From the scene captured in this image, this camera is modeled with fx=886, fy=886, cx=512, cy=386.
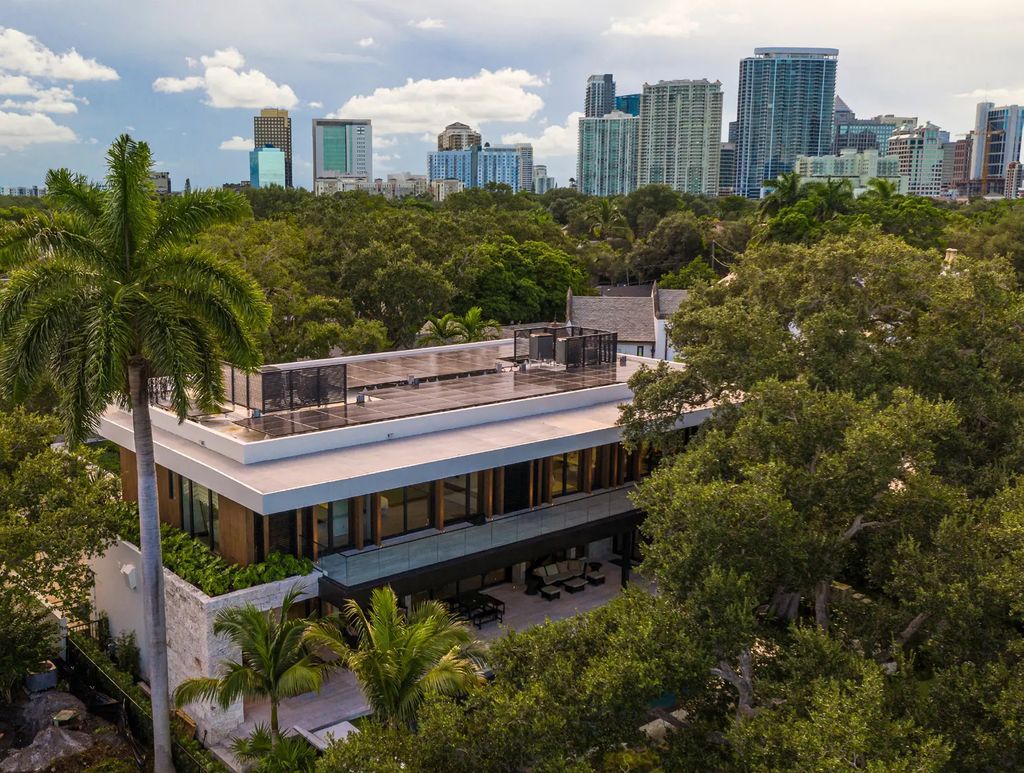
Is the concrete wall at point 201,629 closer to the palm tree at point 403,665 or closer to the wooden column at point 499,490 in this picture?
the palm tree at point 403,665

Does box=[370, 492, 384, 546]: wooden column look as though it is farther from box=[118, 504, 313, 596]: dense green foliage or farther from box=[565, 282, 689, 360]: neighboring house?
box=[565, 282, 689, 360]: neighboring house

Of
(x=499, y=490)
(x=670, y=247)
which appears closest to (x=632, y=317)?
(x=670, y=247)

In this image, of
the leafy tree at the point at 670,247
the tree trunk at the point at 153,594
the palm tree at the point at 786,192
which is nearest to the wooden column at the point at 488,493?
the tree trunk at the point at 153,594

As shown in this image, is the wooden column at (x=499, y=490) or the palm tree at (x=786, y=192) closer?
the wooden column at (x=499, y=490)

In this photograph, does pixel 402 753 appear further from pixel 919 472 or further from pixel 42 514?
pixel 42 514

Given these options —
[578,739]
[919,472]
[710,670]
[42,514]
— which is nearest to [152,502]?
[42,514]

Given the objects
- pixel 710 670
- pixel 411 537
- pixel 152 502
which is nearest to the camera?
pixel 710 670

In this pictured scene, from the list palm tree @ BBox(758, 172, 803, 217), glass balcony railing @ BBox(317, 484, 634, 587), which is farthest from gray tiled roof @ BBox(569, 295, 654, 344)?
glass balcony railing @ BBox(317, 484, 634, 587)

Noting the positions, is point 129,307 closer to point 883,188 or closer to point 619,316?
point 619,316
